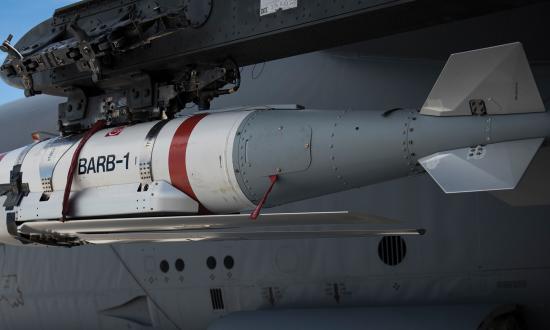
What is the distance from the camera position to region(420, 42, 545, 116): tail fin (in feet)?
13.3

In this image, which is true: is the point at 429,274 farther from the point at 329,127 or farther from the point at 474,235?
the point at 329,127

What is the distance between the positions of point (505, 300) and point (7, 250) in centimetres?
664

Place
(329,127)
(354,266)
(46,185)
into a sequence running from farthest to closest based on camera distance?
(354,266)
(46,185)
(329,127)

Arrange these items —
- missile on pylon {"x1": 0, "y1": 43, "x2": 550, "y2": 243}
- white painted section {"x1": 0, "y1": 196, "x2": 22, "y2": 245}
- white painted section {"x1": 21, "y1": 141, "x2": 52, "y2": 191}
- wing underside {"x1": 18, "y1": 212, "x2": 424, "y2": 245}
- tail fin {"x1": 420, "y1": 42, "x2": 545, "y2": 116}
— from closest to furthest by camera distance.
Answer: tail fin {"x1": 420, "y1": 42, "x2": 545, "y2": 116}
missile on pylon {"x1": 0, "y1": 43, "x2": 550, "y2": 243}
wing underside {"x1": 18, "y1": 212, "x2": 424, "y2": 245}
white painted section {"x1": 21, "y1": 141, "x2": 52, "y2": 191}
white painted section {"x1": 0, "y1": 196, "x2": 22, "y2": 245}

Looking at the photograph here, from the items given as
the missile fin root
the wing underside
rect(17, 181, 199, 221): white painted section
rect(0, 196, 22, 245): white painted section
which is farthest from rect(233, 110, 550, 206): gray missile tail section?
rect(0, 196, 22, 245): white painted section

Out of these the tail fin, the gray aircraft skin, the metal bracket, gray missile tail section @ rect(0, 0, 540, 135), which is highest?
gray missile tail section @ rect(0, 0, 540, 135)

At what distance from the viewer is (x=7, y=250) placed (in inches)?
384

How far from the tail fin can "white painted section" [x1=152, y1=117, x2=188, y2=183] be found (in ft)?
6.96

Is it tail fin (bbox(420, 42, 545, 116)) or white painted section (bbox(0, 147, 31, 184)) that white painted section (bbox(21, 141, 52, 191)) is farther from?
tail fin (bbox(420, 42, 545, 116))

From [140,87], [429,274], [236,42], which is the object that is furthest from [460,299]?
[140,87]

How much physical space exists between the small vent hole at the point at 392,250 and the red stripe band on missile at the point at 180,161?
2161 mm

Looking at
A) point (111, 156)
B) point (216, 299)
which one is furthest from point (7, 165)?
point (216, 299)

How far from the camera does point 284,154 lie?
5.05 metres

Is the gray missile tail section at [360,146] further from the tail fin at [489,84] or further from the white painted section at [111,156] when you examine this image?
the white painted section at [111,156]
